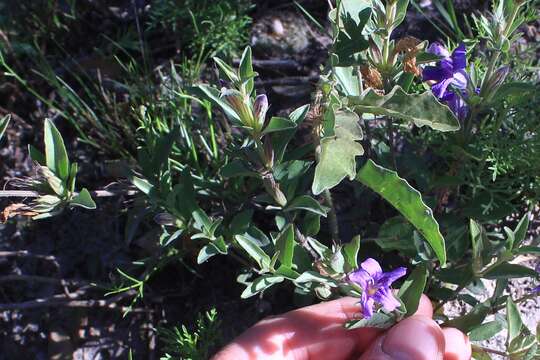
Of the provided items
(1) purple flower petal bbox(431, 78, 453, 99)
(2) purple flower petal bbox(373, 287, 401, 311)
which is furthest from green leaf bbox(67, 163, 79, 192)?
(1) purple flower petal bbox(431, 78, 453, 99)

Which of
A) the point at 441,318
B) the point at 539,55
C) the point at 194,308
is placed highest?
the point at 539,55

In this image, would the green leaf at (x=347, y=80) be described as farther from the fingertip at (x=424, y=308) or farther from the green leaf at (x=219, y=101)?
the fingertip at (x=424, y=308)

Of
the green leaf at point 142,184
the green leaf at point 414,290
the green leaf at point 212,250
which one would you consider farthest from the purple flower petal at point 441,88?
the green leaf at point 142,184

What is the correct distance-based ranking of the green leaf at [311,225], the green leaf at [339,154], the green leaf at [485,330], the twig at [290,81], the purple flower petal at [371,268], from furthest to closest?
1. the twig at [290,81]
2. the green leaf at [311,225]
3. the green leaf at [485,330]
4. the purple flower petal at [371,268]
5. the green leaf at [339,154]

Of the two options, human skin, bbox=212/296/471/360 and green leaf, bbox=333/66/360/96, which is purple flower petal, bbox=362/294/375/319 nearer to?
human skin, bbox=212/296/471/360

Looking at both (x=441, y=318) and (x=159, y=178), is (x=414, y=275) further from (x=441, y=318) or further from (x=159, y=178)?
(x=159, y=178)

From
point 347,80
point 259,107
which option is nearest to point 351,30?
point 347,80

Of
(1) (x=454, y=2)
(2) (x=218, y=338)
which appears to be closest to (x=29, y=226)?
(2) (x=218, y=338)
